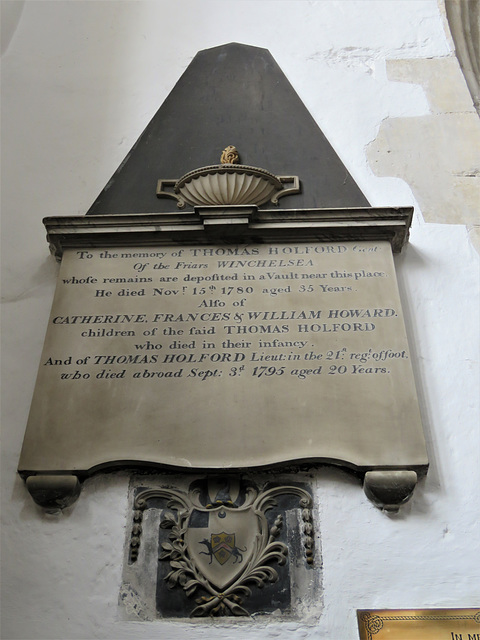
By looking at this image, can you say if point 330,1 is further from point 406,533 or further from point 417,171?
point 406,533

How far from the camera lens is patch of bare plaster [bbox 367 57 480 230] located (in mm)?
4023

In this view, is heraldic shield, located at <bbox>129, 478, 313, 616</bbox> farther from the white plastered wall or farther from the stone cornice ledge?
the stone cornice ledge

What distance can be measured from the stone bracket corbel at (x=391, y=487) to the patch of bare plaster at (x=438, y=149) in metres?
1.62

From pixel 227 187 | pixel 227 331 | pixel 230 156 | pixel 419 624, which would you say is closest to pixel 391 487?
pixel 419 624

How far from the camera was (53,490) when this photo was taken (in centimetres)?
298

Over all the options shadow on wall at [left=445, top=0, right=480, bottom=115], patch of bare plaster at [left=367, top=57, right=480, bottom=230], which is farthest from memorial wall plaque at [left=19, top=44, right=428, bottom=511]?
shadow on wall at [left=445, top=0, right=480, bottom=115]

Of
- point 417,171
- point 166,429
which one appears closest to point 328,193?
point 417,171

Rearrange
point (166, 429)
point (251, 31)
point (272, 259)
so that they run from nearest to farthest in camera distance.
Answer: point (166, 429) < point (272, 259) < point (251, 31)

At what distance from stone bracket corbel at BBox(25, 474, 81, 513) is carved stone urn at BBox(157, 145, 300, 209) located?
5.56 ft

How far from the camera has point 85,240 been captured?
3.73m

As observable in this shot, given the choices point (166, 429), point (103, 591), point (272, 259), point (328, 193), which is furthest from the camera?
point (328, 193)

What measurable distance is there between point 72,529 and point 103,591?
0.30 meters

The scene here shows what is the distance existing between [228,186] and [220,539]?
192 centimetres

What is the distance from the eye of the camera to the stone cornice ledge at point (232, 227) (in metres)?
3.69
